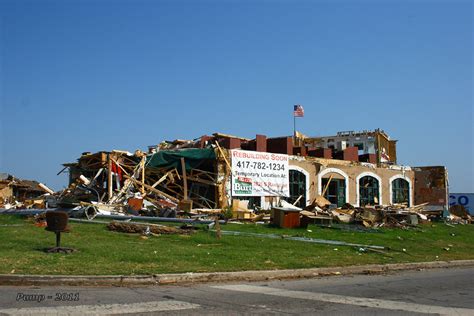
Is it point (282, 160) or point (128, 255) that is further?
point (282, 160)

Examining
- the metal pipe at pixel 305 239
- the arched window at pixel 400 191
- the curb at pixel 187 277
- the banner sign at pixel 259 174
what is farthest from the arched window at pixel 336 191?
the curb at pixel 187 277

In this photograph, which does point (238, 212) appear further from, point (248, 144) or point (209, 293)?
point (209, 293)

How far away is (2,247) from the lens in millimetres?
14062

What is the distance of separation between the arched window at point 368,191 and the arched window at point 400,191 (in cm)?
285

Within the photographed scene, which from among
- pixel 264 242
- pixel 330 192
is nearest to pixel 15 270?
pixel 264 242

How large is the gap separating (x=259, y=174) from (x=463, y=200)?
2895 cm

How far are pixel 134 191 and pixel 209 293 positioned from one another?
19182 mm

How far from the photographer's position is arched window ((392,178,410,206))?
140 ft

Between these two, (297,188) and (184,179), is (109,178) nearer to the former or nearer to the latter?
(184,179)

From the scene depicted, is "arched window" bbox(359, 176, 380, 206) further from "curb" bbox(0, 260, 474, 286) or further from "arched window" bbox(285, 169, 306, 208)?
"curb" bbox(0, 260, 474, 286)

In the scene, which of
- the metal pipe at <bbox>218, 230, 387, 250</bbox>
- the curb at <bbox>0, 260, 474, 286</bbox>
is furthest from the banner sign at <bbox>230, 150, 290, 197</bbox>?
the curb at <bbox>0, 260, 474, 286</bbox>

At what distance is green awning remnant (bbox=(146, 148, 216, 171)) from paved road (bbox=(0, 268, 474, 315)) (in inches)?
690

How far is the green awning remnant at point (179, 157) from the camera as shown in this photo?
29.2 metres

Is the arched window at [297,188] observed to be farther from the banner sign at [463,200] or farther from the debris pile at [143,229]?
the banner sign at [463,200]
